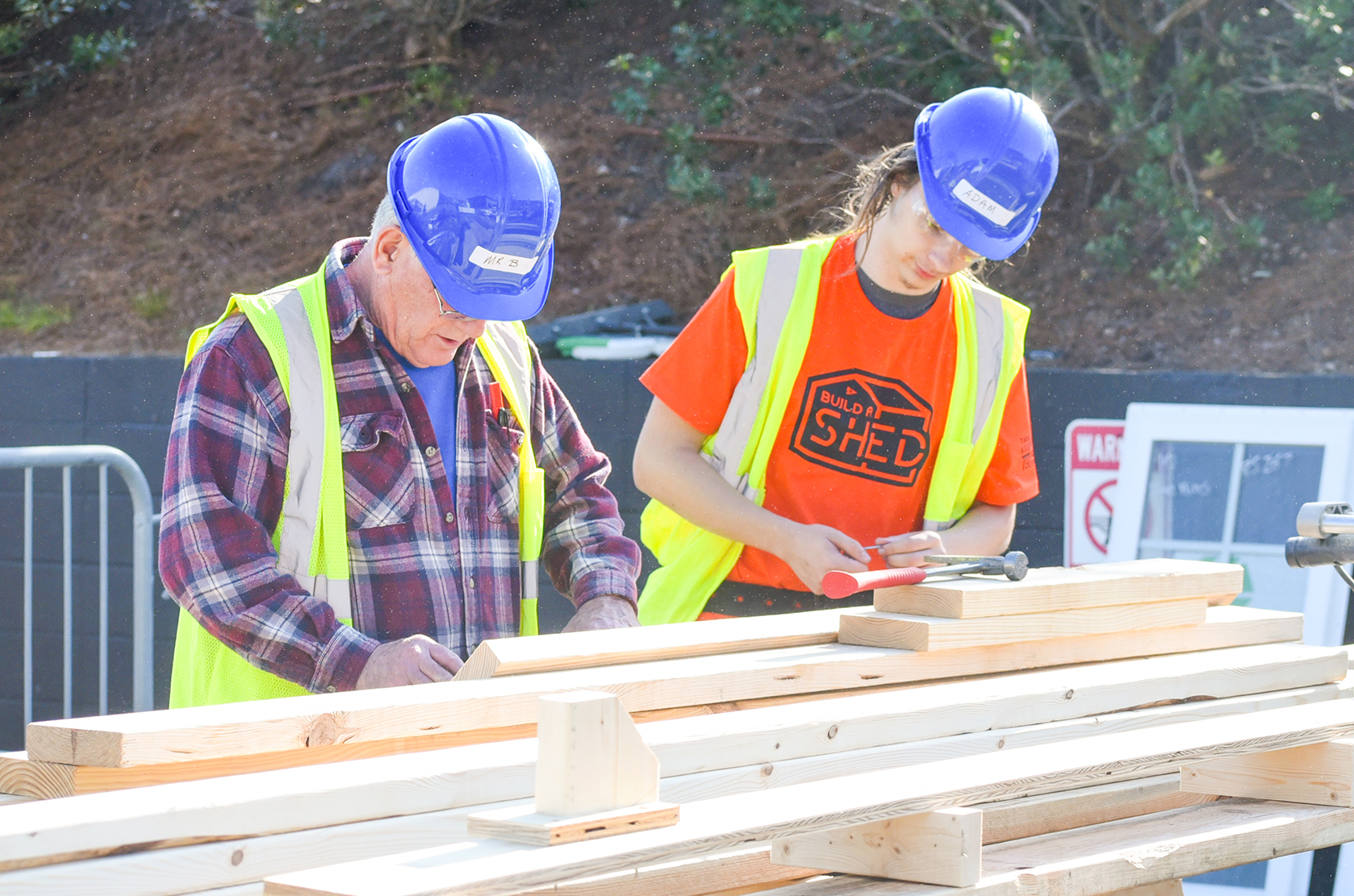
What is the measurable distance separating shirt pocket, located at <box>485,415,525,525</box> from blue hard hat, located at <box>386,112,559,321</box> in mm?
309

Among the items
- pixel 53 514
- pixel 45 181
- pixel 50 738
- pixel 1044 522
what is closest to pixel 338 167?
pixel 45 181

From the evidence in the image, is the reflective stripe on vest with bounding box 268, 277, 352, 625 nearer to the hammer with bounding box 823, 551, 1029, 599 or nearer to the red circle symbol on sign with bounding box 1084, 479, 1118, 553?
the hammer with bounding box 823, 551, 1029, 599

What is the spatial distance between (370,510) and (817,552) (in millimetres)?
981

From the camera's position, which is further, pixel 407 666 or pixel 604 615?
pixel 604 615

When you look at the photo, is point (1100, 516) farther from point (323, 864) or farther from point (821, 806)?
point (323, 864)

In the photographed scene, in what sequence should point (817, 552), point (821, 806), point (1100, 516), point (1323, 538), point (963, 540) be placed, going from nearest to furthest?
point (821, 806) → point (1323, 538) → point (817, 552) → point (963, 540) → point (1100, 516)

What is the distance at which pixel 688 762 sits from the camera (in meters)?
2.08

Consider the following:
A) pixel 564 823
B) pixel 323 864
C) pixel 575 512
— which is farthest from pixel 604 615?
pixel 564 823

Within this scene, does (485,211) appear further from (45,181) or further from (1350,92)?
(45,181)

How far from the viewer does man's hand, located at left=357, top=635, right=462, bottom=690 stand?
2531 millimetres

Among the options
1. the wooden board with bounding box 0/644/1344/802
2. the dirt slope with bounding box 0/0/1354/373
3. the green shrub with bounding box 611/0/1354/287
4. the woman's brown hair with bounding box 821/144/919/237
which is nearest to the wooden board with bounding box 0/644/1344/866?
the wooden board with bounding box 0/644/1344/802

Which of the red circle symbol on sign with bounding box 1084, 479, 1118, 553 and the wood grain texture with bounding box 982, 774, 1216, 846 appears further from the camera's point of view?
the red circle symbol on sign with bounding box 1084, 479, 1118, 553

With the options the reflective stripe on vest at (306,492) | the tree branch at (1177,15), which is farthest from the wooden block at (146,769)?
the tree branch at (1177,15)

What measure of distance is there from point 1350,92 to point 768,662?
558cm
